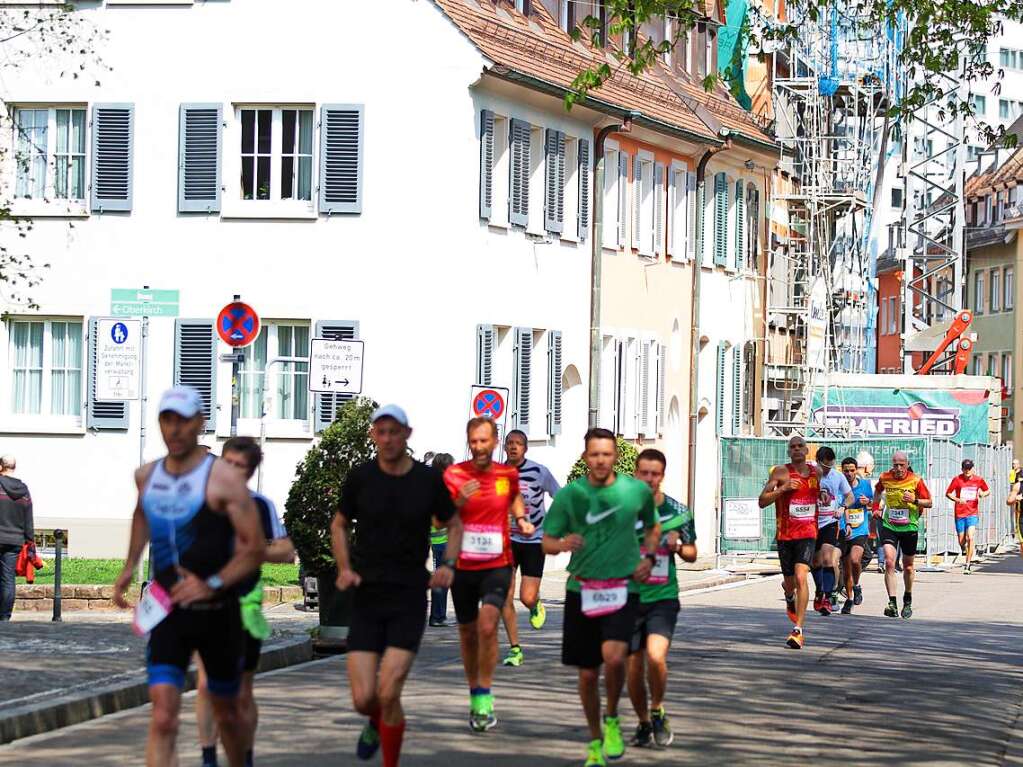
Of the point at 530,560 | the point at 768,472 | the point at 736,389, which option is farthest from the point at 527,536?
the point at 736,389

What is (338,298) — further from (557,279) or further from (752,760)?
(752,760)

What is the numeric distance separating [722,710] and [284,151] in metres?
19.7

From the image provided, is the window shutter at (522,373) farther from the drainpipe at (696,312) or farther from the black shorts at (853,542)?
the black shorts at (853,542)

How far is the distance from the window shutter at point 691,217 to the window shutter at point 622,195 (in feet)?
13.7

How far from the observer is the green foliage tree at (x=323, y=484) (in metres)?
19.5

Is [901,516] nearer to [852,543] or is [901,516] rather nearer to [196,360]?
[852,543]

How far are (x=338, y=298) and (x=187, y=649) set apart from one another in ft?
79.6

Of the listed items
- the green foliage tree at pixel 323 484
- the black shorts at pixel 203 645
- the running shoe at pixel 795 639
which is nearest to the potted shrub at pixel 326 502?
the green foliage tree at pixel 323 484

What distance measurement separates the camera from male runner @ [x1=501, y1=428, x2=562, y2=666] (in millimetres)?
17844

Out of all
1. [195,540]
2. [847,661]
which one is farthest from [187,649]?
[847,661]

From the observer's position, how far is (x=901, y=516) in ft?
88.2

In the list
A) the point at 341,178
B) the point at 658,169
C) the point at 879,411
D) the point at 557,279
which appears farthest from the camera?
the point at 879,411

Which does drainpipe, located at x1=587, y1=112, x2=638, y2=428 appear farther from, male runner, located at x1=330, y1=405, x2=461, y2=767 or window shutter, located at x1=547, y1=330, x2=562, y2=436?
male runner, located at x1=330, y1=405, x2=461, y2=767

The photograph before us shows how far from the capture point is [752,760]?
1259 centimetres
